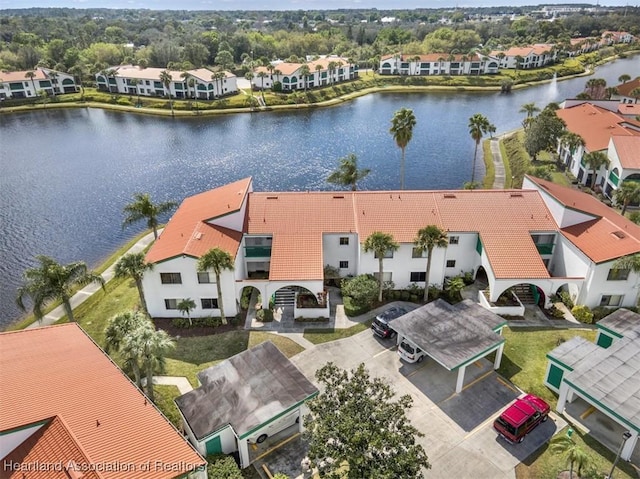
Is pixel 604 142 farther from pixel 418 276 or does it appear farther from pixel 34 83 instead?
pixel 34 83

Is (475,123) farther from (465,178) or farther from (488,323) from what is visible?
(488,323)

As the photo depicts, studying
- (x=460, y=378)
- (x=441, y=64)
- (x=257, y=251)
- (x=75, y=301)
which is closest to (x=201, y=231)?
(x=257, y=251)

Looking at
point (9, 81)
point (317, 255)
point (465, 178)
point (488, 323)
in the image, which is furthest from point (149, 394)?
point (9, 81)

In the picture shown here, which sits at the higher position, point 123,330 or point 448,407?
point 123,330

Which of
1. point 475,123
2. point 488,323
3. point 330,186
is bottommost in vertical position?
point 330,186

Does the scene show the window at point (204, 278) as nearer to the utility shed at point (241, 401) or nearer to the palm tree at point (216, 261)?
the palm tree at point (216, 261)

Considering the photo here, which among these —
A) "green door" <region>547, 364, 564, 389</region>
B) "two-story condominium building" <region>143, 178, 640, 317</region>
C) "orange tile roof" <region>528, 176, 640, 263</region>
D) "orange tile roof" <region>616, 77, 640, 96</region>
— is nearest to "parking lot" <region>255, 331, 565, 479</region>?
"green door" <region>547, 364, 564, 389</region>

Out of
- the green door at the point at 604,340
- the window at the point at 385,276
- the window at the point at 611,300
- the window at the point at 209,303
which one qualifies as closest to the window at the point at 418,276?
the window at the point at 385,276
